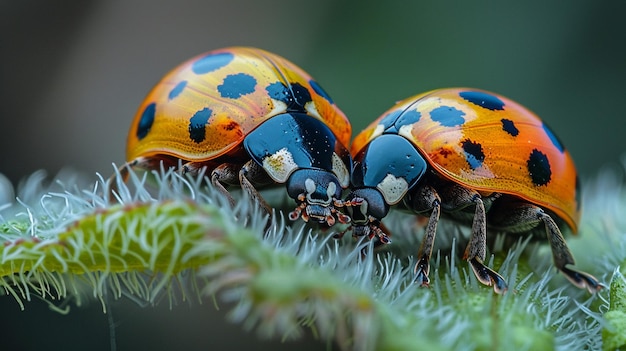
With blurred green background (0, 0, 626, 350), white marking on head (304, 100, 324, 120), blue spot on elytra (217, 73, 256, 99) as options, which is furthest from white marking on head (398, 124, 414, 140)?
blurred green background (0, 0, 626, 350)

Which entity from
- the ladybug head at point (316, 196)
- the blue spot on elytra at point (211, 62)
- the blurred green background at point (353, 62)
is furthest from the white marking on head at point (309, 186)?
the blurred green background at point (353, 62)

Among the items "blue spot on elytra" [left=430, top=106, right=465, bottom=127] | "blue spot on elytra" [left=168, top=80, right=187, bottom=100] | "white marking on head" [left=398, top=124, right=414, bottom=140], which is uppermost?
"blue spot on elytra" [left=430, top=106, right=465, bottom=127]

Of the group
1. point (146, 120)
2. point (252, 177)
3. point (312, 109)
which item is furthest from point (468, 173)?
point (146, 120)

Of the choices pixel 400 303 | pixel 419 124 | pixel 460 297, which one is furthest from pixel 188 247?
pixel 419 124

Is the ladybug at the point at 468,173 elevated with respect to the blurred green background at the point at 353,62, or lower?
elevated

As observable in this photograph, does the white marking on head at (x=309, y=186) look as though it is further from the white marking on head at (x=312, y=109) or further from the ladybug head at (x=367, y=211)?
the white marking on head at (x=312, y=109)

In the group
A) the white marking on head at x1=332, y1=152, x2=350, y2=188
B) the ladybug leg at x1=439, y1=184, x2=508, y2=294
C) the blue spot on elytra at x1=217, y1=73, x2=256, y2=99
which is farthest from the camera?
the blue spot on elytra at x1=217, y1=73, x2=256, y2=99

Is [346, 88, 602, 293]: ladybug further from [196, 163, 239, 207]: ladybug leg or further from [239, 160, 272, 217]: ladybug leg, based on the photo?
[196, 163, 239, 207]: ladybug leg

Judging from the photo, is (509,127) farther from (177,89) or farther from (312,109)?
(177,89)
